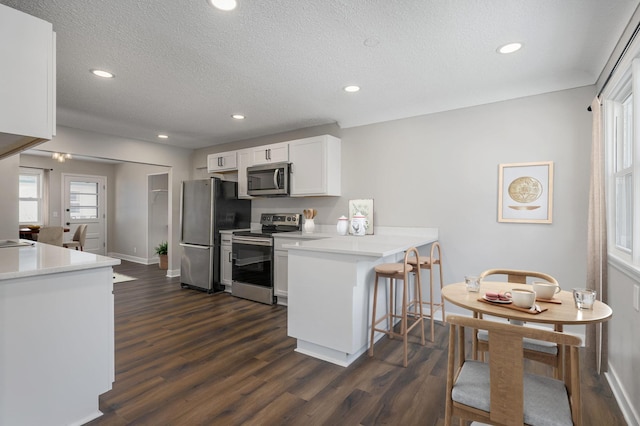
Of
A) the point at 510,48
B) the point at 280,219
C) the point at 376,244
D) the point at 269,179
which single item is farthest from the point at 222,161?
the point at 510,48

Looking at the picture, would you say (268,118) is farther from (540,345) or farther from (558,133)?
(540,345)

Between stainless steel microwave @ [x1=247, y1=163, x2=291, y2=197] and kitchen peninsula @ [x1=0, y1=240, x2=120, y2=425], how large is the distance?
264cm

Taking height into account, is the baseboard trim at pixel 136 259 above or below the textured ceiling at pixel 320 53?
below

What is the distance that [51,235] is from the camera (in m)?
5.47

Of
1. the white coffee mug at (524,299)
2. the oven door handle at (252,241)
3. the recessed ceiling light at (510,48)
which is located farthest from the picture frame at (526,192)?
the oven door handle at (252,241)

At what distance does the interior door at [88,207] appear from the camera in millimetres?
7488

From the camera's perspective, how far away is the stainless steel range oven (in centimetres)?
425

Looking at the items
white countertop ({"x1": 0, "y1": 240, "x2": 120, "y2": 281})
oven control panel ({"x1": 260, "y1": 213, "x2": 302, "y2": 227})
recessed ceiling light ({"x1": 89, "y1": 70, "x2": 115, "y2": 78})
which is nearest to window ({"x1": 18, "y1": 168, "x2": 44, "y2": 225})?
oven control panel ({"x1": 260, "y1": 213, "x2": 302, "y2": 227})

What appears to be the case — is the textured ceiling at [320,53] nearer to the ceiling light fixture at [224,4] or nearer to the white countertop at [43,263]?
the ceiling light fixture at [224,4]

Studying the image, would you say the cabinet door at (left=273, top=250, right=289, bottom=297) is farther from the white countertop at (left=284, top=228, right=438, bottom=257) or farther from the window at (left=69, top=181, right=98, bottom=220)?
the window at (left=69, top=181, right=98, bottom=220)

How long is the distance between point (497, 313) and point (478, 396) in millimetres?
401

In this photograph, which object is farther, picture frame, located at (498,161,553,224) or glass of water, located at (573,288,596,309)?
picture frame, located at (498,161,553,224)

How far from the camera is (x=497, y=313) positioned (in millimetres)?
1550

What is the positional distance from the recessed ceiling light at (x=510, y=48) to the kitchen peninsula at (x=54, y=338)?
3.00m
